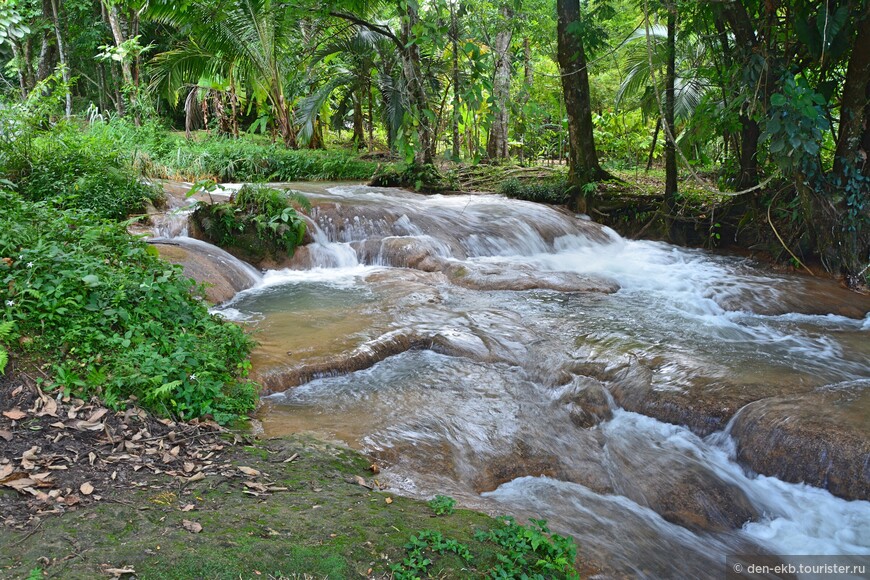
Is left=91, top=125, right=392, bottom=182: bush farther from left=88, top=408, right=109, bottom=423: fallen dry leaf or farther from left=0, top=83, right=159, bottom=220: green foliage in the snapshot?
left=88, top=408, right=109, bottom=423: fallen dry leaf

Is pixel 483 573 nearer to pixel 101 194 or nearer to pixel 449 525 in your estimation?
pixel 449 525

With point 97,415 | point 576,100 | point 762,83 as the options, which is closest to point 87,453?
point 97,415

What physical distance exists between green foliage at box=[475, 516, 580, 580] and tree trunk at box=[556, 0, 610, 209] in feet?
30.3

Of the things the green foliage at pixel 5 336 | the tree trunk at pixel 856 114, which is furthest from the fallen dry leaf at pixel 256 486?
the tree trunk at pixel 856 114

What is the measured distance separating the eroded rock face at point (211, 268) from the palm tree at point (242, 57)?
312 inches

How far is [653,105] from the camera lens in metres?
14.4

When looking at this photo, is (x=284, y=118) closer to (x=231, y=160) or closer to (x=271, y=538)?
(x=231, y=160)

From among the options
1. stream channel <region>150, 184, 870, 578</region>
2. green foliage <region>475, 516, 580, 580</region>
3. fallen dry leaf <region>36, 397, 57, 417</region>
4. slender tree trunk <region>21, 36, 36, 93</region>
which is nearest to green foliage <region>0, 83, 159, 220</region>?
stream channel <region>150, 184, 870, 578</region>

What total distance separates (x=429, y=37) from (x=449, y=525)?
311 cm

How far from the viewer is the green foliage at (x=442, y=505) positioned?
3.47m

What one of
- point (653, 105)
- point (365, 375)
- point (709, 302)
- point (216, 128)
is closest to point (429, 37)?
point (365, 375)

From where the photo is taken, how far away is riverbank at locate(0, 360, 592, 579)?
271 cm

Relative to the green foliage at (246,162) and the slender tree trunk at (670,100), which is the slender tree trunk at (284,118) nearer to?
the green foliage at (246,162)

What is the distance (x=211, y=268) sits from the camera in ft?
26.1
